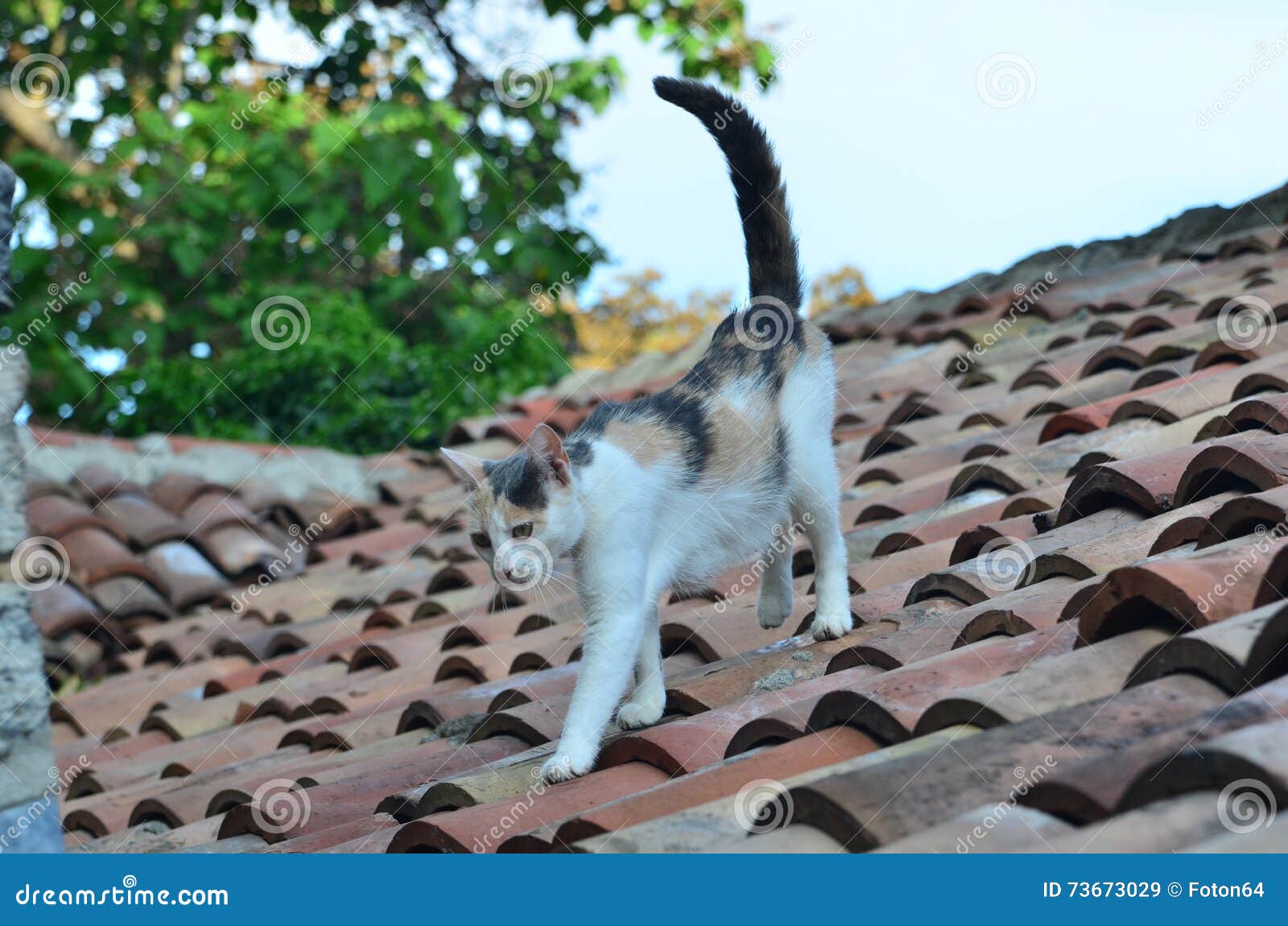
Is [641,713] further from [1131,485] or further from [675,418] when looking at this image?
[1131,485]

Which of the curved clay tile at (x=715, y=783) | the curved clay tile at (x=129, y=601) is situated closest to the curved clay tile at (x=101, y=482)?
the curved clay tile at (x=129, y=601)

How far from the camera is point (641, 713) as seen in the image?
277 cm

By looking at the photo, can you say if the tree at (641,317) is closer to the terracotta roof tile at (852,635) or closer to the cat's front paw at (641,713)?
the terracotta roof tile at (852,635)

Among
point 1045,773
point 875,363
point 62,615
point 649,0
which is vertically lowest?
point 62,615

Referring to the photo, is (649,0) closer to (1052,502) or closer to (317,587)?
(317,587)

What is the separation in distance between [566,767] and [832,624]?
0.70m

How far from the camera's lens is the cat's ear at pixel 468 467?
9.78ft

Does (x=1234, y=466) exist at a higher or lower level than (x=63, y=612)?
higher

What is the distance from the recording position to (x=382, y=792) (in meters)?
2.92

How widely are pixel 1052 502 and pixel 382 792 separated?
1.68 m

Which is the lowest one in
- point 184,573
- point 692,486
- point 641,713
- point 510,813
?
point 184,573

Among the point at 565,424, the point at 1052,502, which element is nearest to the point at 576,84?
the point at 565,424

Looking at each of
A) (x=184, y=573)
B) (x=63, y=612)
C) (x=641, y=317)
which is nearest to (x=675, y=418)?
(x=63, y=612)

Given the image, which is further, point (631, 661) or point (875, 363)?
point (875, 363)
